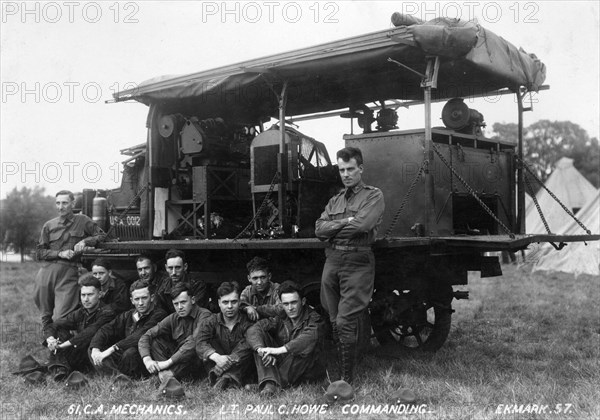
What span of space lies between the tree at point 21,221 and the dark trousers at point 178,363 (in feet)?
64.4

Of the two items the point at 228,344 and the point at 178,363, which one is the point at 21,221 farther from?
the point at 228,344

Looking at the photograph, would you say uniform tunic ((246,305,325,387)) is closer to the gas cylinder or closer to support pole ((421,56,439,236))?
support pole ((421,56,439,236))

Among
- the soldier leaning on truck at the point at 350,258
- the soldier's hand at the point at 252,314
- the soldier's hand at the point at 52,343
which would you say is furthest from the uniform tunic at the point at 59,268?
the soldier leaning on truck at the point at 350,258

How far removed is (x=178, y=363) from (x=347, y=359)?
1.57 metres

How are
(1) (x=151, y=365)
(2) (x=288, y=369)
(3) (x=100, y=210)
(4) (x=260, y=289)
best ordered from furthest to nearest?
(3) (x=100, y=210), (4) (x=260, y=289), (1) (x=151, y=365), (2) (x=288, y=369)

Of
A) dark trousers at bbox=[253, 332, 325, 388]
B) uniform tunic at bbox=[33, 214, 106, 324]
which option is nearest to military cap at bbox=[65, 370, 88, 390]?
uniform tunic at bbox=[33, 214, 106, 324]

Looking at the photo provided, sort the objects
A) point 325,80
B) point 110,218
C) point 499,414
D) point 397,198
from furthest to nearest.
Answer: point 110,218
point 325,80
point 397,198
point 499,414

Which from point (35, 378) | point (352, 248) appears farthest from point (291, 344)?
point (35, 378)

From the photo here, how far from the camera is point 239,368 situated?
5.97 metres

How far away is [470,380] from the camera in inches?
242

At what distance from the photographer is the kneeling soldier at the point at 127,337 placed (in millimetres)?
6383

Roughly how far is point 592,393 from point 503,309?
5664 millimetres

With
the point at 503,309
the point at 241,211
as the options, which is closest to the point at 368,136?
the point at 241,211

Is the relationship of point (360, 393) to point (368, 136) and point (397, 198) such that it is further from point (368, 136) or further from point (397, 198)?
point (368, 136)
